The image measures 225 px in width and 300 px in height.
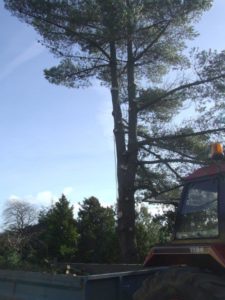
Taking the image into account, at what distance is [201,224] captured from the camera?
5.89 m

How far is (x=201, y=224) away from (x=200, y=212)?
158mm

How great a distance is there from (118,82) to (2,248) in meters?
16.3

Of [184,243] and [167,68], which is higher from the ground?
[167,68]

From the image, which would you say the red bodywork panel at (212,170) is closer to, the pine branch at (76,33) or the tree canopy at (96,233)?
the pine branch at (76,33)

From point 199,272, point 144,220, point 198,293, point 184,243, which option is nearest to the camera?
point 198,293

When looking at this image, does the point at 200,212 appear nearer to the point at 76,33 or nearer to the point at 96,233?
the point at 76,33

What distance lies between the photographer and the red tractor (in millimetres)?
5129

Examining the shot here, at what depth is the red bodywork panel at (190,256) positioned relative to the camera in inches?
212

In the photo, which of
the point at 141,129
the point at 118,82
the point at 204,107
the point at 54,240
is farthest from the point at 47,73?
the point at 54,240

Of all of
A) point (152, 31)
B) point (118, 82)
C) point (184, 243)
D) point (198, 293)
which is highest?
point (152, 31)

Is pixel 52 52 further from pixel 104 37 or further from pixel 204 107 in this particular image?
A: pixel 204 107

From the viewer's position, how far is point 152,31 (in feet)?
49.2

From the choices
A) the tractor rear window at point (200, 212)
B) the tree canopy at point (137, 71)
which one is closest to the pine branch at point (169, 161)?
the tree canopy at point (137, 71)

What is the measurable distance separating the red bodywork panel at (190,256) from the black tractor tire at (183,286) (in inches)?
7.8
